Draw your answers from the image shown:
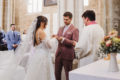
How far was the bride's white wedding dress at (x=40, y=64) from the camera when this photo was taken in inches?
141

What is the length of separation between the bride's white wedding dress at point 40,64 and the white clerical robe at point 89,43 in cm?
87

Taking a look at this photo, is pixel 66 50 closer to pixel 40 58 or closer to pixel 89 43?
pixel 40 58

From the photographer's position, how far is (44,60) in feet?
12.1

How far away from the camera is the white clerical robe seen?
3.02 meters

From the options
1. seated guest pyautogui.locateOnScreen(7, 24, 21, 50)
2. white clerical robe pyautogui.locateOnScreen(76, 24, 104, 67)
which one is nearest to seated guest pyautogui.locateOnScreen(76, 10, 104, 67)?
white clerical robe pyautogui.locateOnScreen(76, 24, 104, 67)

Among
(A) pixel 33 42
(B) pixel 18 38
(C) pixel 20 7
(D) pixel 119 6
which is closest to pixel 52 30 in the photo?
(C) pixel 20 7

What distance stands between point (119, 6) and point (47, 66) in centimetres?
502

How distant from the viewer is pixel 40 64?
363 cm

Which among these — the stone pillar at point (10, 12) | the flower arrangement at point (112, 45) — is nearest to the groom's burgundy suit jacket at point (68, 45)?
the flower arrangement at point (112, 45)

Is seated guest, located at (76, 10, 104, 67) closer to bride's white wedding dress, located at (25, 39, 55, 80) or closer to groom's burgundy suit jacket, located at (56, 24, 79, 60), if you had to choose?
groom's burgundy suit jacket, located at (56, 24, 79, 60)

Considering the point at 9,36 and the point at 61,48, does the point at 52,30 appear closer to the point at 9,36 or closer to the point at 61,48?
the point at 9,36

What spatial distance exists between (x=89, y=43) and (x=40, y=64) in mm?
1187

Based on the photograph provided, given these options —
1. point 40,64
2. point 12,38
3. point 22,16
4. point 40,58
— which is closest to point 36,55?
point 40,58

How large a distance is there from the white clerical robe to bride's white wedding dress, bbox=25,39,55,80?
867 millimetres
